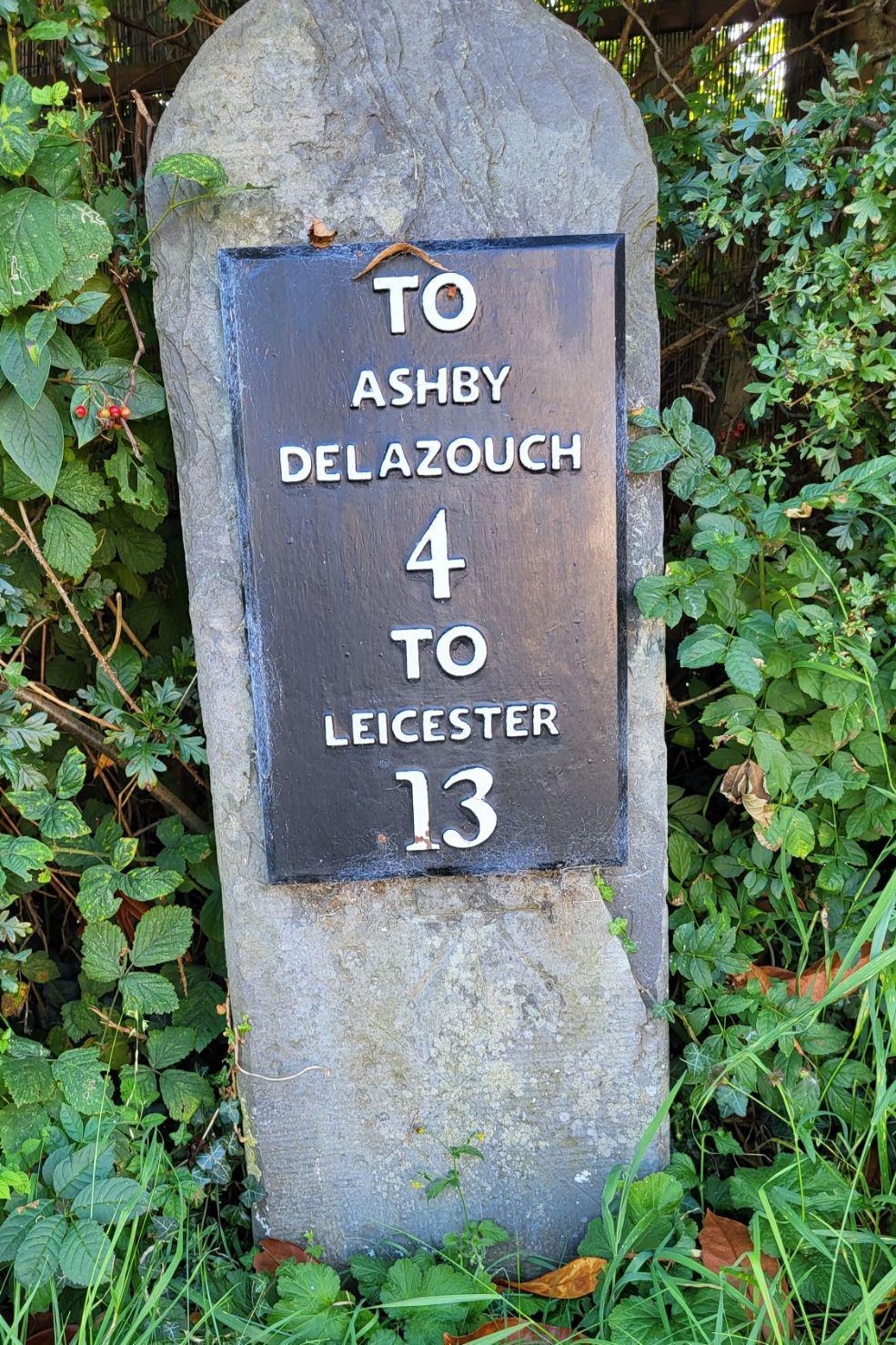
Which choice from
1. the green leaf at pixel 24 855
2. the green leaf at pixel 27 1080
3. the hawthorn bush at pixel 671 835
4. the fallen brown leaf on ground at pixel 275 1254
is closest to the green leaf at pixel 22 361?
the hawthorn bush at pixel 671 835

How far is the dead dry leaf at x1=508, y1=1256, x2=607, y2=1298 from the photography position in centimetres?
168

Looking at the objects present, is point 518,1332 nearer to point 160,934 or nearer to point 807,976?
point 807,976

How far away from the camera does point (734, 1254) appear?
5.40ft

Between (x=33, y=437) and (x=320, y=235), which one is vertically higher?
(x=320, y=235)

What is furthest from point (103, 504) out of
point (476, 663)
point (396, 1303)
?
point (396, 1303)

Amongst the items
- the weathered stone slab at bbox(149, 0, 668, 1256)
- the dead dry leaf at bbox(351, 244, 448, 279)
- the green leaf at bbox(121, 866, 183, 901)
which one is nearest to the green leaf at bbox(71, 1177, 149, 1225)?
the weathered stone slab at bbox(149, 0, 668, 1256)

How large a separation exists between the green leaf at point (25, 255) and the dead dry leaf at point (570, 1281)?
6.23 feet

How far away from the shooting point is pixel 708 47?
7.14 ft

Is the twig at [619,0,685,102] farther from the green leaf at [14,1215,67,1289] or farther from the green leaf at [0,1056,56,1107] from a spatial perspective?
the green leaf at [14,1215,67,1289]

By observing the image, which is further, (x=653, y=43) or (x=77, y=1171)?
(x=653, y=43)

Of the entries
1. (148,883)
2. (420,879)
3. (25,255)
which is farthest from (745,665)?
(25,255)

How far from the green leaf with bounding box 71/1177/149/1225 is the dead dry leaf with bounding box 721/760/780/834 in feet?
4.17

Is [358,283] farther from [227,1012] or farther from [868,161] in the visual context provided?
[227,1012]

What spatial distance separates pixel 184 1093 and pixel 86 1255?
34cm
